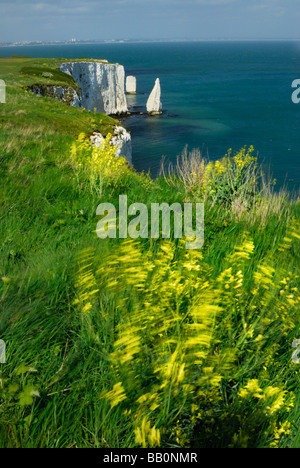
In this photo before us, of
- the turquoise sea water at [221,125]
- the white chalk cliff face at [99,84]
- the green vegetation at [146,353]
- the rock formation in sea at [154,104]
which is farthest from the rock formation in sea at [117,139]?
the rock formation in sea at [154,104]

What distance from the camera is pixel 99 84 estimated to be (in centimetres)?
5091

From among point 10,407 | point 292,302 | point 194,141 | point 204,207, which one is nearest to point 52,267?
point 10,407

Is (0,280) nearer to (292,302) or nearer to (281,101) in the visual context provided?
(292,302)

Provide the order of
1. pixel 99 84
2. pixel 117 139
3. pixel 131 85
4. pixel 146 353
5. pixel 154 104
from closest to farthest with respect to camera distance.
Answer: pixel 146 353
pixel 117 139
pixel 99 84
pixel 154 104
pixel 131 85

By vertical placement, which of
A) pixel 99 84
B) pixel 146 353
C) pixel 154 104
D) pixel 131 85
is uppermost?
pixel 131 85

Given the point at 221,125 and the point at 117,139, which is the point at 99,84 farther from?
the point at 117,139

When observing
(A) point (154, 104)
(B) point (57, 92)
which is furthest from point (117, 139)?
(A) point (154, 104)

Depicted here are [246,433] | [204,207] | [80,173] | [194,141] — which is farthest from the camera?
[194,141]

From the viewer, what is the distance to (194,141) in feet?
149

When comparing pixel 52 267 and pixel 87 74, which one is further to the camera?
pixel 87 74

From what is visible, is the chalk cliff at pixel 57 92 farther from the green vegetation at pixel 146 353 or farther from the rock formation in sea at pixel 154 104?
the rock formation in sea at pixel 154 104

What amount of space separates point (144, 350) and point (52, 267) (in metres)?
Result: 1.44

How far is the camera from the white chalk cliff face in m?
46.5

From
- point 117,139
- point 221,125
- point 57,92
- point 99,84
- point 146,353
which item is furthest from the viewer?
point 221,125
